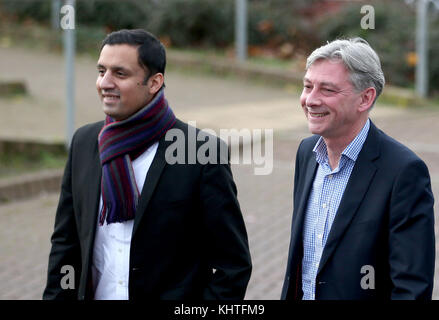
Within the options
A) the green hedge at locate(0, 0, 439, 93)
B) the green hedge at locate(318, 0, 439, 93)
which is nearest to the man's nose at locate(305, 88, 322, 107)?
the green hedge at locate(318, 0, 439, 93)

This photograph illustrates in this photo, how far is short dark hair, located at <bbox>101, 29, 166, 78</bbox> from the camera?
3.29 meters

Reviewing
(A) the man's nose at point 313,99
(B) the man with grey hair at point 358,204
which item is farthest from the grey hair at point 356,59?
(A) the man's nose at point 313,99

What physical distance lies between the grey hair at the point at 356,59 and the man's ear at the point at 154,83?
2.28ft

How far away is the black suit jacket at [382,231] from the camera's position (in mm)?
2836

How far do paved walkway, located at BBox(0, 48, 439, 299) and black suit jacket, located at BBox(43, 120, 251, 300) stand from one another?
262cm

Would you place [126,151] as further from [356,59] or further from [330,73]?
[356,59]

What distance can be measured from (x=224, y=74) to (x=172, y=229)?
13891 mm

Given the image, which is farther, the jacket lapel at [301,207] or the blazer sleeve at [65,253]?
the blazer sleeve at [65,253]

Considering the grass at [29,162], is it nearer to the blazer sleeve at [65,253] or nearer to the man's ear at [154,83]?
the blazer sleeve at [65,253]

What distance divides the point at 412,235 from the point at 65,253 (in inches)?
60.9

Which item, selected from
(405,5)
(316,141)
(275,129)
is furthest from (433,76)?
(316,141)

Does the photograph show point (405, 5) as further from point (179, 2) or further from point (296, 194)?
point (296, 194)

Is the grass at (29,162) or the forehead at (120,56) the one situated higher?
the forehead at (120,56)
